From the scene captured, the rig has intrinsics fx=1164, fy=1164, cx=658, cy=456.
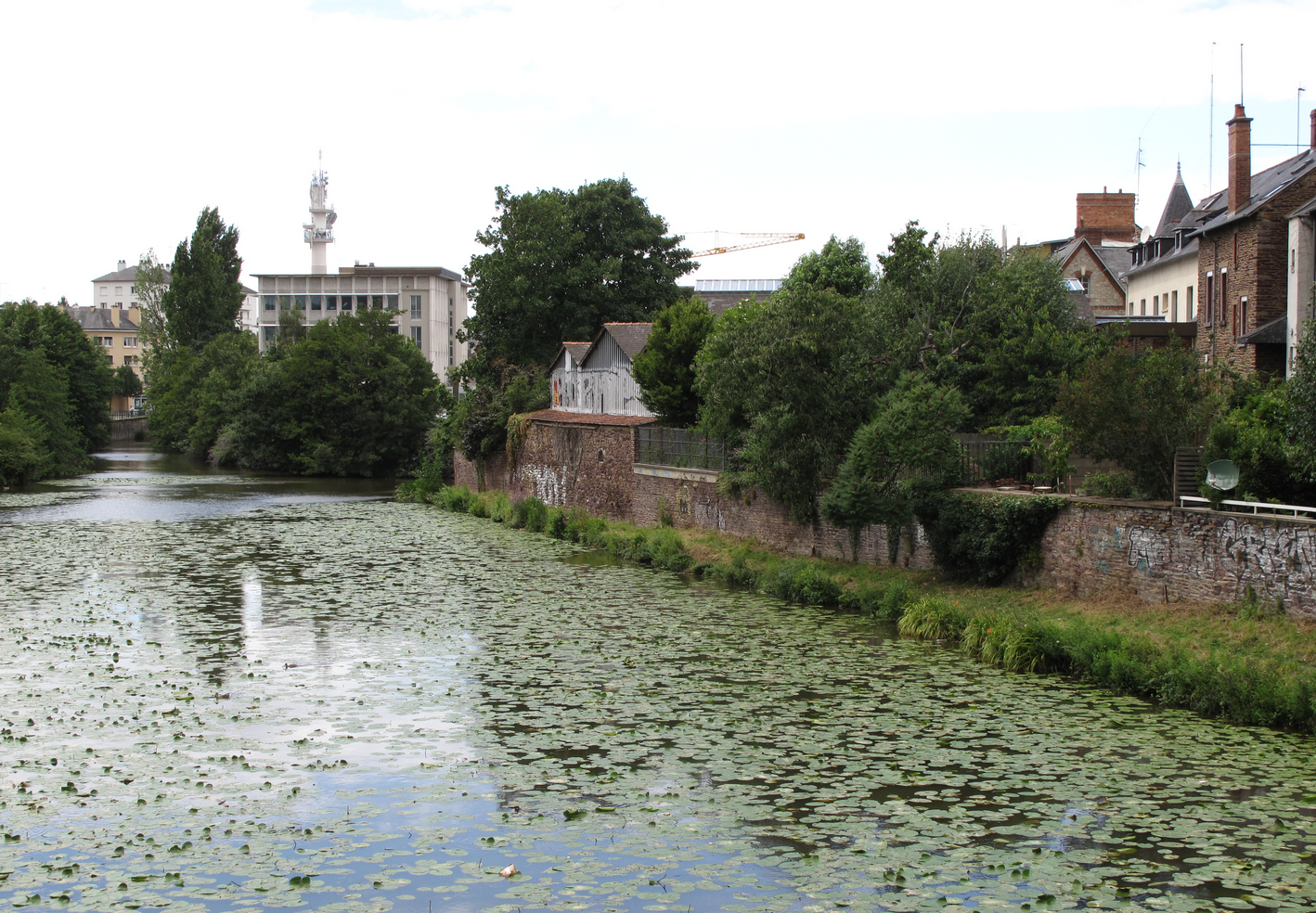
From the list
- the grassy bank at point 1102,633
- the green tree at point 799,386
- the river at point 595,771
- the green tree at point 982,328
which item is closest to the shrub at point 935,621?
the grassy bank at point 1102,633

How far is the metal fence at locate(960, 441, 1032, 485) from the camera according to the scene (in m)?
Answer: 23.0

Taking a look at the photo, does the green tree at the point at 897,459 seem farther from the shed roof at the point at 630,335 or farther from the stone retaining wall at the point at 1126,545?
the shed roof at the point at 630,335

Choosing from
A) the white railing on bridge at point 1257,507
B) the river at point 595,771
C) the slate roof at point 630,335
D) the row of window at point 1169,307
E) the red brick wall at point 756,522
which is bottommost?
the river at point 595,771

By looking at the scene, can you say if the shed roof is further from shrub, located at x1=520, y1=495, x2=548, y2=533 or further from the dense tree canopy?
the dense tree canopy

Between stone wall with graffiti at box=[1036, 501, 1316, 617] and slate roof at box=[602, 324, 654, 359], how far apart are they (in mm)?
21804

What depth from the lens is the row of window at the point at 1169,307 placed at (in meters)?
39.1

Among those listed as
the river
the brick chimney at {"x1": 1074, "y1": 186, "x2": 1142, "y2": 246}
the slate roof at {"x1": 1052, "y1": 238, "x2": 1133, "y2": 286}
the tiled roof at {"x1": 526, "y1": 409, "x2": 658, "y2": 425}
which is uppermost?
the brick chimney at {"x1": 1074, "y1": 186, "x2": 1142, "y2": 246}

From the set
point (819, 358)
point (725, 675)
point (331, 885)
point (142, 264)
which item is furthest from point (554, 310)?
point (142, 264)

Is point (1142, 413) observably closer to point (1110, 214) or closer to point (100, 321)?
point (1110, 214)

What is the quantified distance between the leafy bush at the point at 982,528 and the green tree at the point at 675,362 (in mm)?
13613

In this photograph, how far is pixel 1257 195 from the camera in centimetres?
3303

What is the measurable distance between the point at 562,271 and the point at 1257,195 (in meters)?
27.7

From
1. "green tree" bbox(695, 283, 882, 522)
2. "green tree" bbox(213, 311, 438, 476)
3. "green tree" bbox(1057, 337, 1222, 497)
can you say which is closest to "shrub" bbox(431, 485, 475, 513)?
"green tree" bbox(695, 283, 882, 522)

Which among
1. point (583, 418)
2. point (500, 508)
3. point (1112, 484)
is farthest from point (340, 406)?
point (1112, 484)
